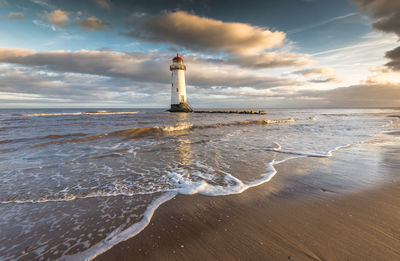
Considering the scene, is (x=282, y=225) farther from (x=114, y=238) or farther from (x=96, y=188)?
(x=96, y=188)

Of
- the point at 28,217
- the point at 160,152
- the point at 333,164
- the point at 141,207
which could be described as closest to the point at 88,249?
the point at 141,207

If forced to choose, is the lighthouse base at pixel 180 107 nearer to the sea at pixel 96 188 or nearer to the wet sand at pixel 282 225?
the sea at pixel 96 188

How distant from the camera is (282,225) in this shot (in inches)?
103

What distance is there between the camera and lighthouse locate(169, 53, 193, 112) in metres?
37.6

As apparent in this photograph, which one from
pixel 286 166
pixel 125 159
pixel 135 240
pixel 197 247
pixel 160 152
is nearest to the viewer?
pixel 197 247

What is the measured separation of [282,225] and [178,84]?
123 feet

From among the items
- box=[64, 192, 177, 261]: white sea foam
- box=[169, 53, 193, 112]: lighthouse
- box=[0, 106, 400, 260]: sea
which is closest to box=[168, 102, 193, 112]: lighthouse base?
box=[169, 53, 193, 112]: lighthouse

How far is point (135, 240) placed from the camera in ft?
7.78

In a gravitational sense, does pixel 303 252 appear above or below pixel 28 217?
above

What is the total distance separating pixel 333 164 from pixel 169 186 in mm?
4922

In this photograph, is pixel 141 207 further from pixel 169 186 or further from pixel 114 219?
pixel 169 186

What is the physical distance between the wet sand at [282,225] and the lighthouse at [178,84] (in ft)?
118

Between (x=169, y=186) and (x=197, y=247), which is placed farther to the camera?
(x=169, y=186)

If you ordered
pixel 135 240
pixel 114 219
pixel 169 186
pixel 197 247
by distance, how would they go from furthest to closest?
pixel 169 186 < pixel 114 219 < pixel 135 240 < pixel 197 247
